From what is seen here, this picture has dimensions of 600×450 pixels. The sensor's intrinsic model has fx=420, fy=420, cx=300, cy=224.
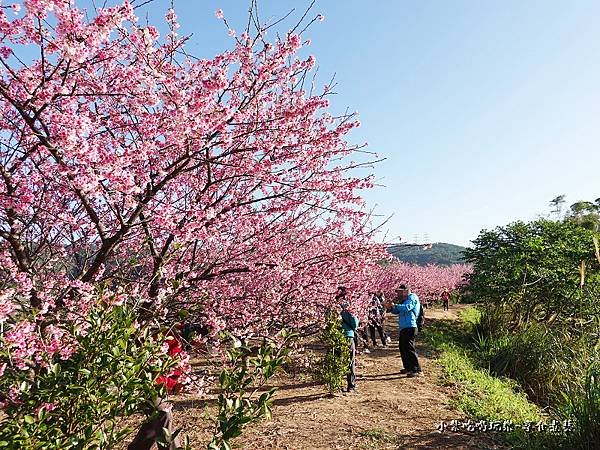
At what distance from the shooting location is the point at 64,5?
9.66 feet

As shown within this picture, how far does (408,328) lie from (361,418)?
104 inches

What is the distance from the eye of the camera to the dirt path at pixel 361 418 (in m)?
4.77

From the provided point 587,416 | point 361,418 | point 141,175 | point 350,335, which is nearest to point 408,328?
point 350,335

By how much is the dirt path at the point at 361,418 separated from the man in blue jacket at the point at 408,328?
0.27 m

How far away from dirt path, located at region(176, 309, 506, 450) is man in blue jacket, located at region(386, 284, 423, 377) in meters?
0.27

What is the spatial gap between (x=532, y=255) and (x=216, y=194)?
468 inches

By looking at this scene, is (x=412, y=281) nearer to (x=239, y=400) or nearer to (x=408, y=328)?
(x=408, y=328)

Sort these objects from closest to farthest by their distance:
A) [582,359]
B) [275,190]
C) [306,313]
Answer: [275,190] < [582,359] < [306,313]

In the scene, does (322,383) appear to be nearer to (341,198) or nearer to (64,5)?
(341,198)

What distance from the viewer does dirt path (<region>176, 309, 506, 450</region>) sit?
4766 mm

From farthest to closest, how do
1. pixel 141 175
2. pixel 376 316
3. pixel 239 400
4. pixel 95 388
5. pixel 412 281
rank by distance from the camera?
pixel 412 281, pixel 376 316, pixel 141 175, pixel 95 388, pixel 239 400

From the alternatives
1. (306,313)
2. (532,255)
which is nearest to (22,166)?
(306,313)

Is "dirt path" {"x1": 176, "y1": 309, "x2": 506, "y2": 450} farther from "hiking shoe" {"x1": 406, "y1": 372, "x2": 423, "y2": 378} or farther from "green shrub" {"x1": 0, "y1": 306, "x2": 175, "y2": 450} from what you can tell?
"green shrub" {"x1": 0, "y1": 306, "x2": 175, "y2": 450}

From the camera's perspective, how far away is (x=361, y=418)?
556 centimetres
